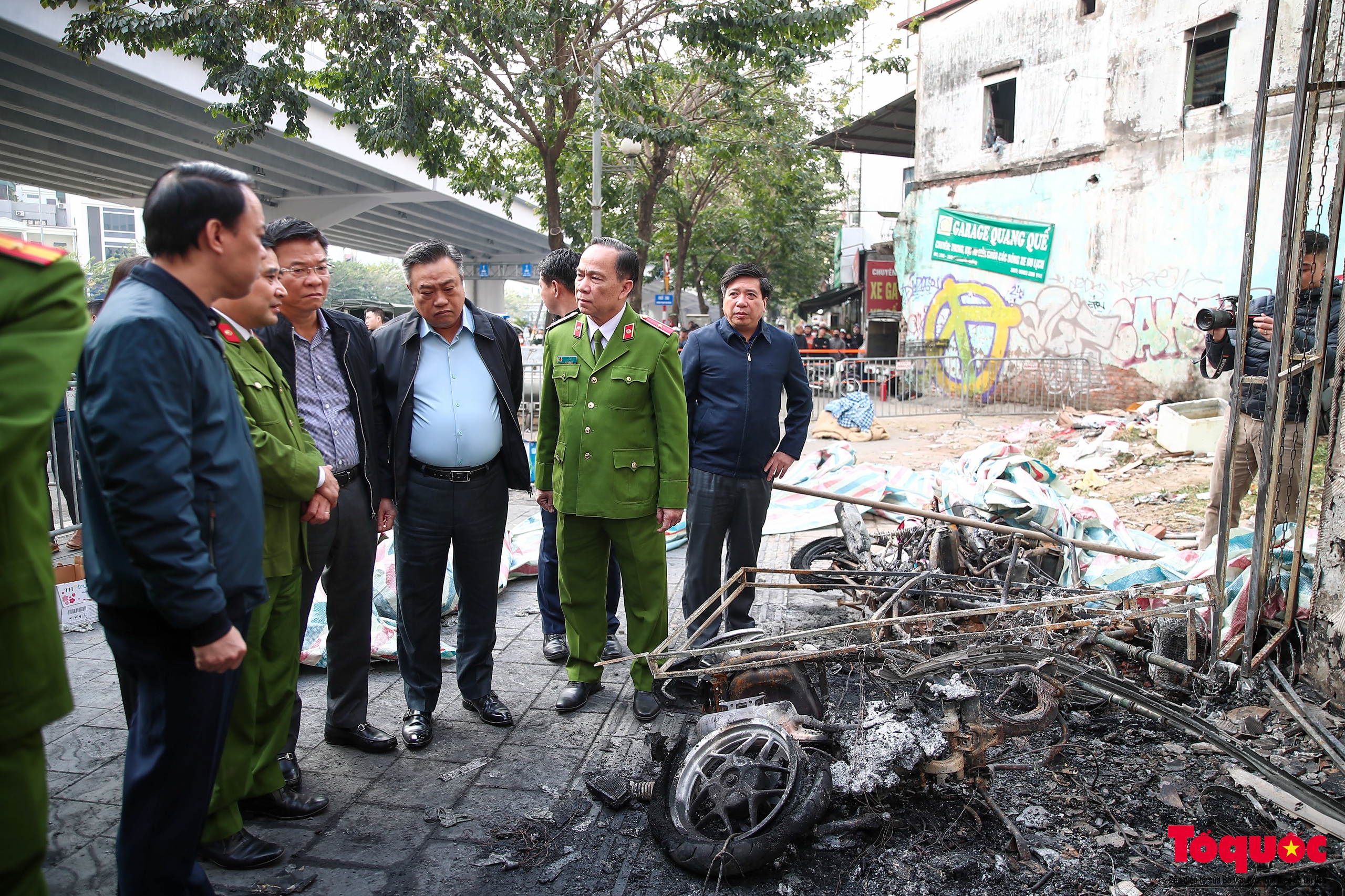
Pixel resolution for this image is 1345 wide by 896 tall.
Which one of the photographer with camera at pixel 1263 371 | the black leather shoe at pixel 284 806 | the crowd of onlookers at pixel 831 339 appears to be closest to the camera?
the black leather shoe at pixel 284 806

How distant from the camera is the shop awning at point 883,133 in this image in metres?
18.4

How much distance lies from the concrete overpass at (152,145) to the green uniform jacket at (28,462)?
11.9 meters

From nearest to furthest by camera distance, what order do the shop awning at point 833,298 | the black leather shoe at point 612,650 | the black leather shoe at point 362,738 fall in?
the black leather shoe at point 362,738 < the black leather shoe at point 612,650 < the shop awning at point 833,298

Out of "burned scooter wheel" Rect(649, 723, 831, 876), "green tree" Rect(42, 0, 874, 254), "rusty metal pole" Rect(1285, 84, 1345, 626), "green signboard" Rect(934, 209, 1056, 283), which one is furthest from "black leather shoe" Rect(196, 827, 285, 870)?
"green signboard" Rect(934, 209, 1056, 283)

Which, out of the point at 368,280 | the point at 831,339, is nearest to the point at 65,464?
the point at 831,339

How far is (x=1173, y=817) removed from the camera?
271cm

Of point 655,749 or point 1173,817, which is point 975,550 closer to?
point 1173,817

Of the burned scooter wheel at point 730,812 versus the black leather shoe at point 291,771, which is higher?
the burned scooter wheel at point 730,812

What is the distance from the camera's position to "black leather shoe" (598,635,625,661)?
13.8 ft

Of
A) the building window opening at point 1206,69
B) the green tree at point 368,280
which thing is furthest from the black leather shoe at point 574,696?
the green tree at point 368,280

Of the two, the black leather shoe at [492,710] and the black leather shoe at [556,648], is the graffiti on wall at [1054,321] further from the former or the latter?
the black leather shoe at [492,710]

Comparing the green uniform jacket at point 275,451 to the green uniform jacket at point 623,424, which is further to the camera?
the green uniform jacket at point 623,424

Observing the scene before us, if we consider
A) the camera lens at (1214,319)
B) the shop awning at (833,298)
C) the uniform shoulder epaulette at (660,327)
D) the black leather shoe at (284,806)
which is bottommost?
the black leather shoe at (284,806)

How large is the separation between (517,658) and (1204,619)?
10.9ft
